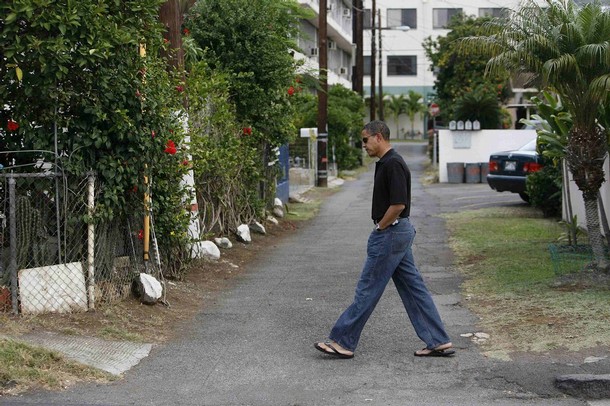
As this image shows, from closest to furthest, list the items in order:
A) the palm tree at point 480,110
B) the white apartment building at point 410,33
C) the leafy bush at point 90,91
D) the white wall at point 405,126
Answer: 1. the leafy bush at point 90,91
2. the palm tree at point 480,110
3. the white apartment building at point 410,33
4. the white wall at point 405,126

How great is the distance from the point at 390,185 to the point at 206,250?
5493mm

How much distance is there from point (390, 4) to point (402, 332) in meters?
61.7

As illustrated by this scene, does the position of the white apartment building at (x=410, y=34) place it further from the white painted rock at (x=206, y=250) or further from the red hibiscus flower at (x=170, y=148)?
the red hibiscus flower at (x=170, y=148)

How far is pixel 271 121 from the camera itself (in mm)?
16672

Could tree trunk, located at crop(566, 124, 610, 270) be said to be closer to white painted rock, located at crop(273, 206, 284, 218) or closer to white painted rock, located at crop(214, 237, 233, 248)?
white painted rock, located at crop(214, 237, 233, 248)

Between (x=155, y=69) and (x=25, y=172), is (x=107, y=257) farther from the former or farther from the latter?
(x=155, y=69)

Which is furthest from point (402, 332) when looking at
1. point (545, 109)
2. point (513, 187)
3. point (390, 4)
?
point (390, 4)

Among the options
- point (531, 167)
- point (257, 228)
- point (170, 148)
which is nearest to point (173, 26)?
point (170, 148)

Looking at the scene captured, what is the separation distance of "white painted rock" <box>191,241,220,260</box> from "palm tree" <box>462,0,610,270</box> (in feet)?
13.7

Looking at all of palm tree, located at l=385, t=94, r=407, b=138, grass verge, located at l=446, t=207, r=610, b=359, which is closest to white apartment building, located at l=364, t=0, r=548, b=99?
palm tree, located at l=385, t=94, r=407, b=138

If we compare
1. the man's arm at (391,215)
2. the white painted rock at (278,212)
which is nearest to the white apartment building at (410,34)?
the white painted rock at (278,212)

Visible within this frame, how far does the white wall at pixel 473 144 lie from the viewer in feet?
100.0

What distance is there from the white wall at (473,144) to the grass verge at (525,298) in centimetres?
1462

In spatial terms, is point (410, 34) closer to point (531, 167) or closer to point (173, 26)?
point (531, 167)
